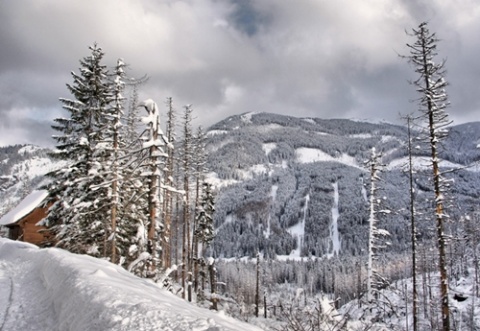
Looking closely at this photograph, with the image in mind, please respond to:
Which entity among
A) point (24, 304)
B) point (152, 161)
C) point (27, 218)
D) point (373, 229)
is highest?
point (152, 161)

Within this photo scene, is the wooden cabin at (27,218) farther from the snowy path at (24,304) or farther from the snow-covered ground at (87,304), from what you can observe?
the snow-covered ground at (87,304)

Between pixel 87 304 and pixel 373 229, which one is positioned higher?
pixel 87 304

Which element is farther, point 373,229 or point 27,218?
point 27,218

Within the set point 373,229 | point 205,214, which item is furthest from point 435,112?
point 205,214

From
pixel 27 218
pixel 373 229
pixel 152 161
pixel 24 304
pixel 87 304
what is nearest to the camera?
pixel 87 304

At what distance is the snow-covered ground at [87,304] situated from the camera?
5277mm

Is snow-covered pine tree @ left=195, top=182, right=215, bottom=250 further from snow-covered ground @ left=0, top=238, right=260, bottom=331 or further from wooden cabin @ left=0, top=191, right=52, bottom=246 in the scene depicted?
snow-covered ground @ left=0, top=238, right=260, bottom=331

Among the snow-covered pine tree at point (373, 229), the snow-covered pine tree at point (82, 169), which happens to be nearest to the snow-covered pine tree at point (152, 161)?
the snow-covered pine tree at point (82, 169)

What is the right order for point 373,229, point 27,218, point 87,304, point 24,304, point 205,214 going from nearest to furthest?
point 87,304
point 24,304
point 373,229
point 27,218
point 205,214

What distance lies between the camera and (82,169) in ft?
77.9

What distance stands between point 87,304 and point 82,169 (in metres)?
18.6

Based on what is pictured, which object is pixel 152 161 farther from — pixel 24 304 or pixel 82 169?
pixel 82 169

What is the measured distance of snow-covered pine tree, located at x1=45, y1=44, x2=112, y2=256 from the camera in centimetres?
2214

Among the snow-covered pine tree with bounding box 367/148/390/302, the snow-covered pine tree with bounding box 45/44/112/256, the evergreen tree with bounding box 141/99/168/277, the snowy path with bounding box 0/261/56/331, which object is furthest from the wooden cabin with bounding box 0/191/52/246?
the snow-covered pine tree with bounding box 367/148/390/302
